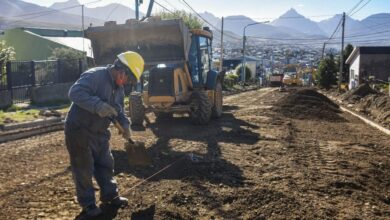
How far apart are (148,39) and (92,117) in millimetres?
6836

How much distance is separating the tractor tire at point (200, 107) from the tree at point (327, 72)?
32416 millimetres

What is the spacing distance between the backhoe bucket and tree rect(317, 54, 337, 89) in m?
32.9

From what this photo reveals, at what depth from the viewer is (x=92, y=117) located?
4.97 meters

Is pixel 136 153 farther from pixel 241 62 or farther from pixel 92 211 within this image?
pixel 241 62

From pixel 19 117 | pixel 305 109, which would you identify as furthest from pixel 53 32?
pixel 305 109

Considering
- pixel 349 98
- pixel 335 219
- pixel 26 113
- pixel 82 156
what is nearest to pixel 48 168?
pixel 82 156

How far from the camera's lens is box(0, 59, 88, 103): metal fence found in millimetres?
18219

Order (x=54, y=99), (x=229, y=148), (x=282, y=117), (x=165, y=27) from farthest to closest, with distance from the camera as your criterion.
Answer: (x=54, y=99) < (x=282, y=117) < (x=165, y=27) < (x=229, y=148)

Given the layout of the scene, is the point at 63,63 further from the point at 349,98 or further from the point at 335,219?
the point at 335,219

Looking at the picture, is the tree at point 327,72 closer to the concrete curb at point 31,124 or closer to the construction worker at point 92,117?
the concrete curb at point 31,124

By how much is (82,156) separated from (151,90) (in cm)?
680

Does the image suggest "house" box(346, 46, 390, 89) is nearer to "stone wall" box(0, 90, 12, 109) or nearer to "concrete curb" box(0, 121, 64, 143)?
"stone wall" box(0, 90, 12, 109)

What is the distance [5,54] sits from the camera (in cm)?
2047

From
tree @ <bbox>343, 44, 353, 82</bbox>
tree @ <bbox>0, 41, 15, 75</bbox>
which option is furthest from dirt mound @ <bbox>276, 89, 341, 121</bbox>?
tree @ <bbox>343, 44, 353, 82</bbox>
